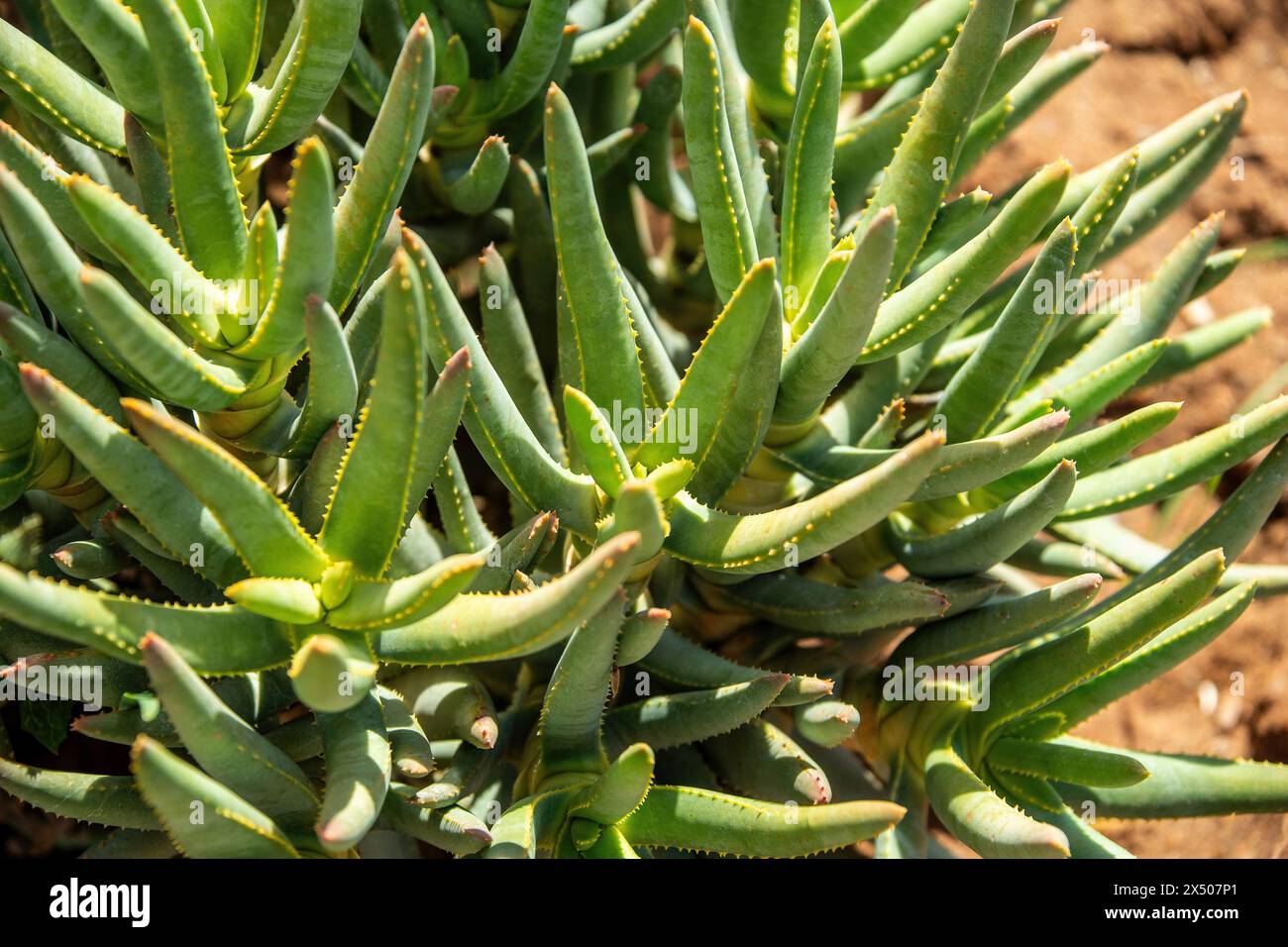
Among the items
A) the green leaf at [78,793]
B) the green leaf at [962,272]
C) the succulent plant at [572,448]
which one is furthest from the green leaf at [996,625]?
the green leaf at [78,793]

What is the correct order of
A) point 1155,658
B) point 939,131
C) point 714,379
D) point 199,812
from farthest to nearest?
point 1155,658, point 939,131, point 714,379, point 199,812

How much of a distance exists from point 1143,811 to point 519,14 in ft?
4.36

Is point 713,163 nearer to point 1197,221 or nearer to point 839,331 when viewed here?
point 839,331

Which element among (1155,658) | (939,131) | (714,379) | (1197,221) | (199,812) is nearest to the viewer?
(199,812)

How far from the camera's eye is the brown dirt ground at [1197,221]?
2434 mm

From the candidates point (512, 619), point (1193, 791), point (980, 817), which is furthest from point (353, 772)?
point (1193, 791)

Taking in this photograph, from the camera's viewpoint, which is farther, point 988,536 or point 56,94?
point 988,536

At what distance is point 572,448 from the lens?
1475 millimetres

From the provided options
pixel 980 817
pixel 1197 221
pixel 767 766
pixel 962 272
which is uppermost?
pixel 1197 221

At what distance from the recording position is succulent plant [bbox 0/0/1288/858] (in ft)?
3.66

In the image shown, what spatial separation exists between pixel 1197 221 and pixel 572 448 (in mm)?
1924

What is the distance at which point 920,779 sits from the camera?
1.56m
